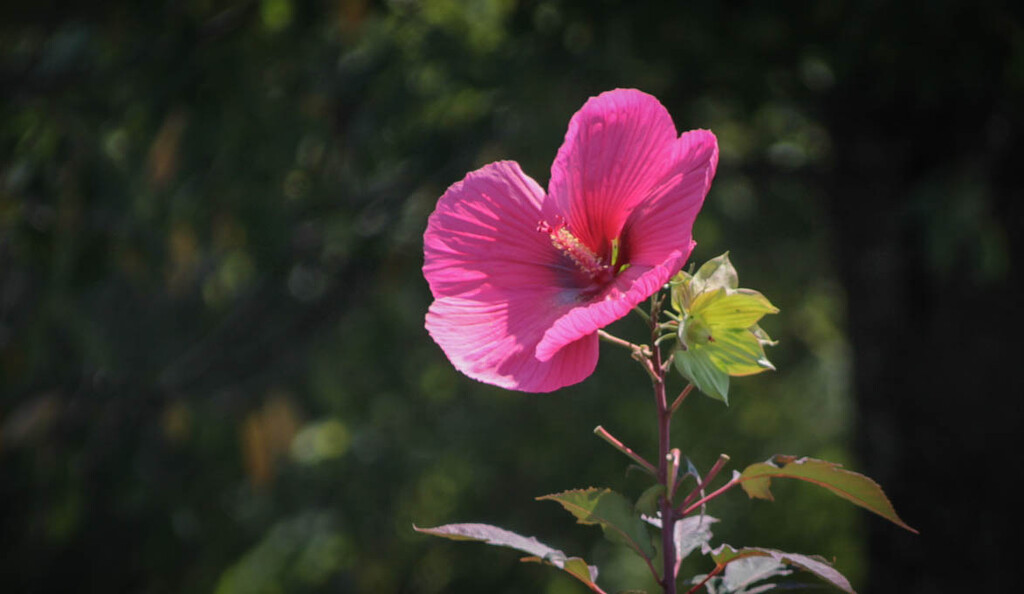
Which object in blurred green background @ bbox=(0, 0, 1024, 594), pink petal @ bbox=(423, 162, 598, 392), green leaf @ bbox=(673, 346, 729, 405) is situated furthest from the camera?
blurred green background @ bbox=(0, 0, 1024, 594)

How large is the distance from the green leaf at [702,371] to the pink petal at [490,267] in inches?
4.1

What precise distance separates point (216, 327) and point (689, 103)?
6.78ft

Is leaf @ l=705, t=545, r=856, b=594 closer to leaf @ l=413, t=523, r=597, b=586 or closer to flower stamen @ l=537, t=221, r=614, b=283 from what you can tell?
leaf @ l=413, t=523, r=597, b=586

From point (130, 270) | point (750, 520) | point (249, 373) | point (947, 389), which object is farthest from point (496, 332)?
point (750, 520)

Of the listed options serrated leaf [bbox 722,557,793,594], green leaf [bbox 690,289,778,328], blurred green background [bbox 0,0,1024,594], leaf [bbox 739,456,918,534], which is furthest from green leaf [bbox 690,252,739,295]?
blurred green background [bbox 0,0,1024,594]

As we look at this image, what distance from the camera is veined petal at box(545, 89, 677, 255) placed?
64cm

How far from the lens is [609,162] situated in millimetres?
649

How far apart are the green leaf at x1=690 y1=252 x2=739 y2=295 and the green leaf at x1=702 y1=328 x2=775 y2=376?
3 cm

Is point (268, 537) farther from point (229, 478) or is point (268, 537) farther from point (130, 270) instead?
point (130, 270)

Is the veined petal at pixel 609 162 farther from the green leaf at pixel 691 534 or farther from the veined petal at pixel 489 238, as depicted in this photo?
the green leaf at pixel 691 534

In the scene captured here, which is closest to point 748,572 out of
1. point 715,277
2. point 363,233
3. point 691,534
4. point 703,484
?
point 691,534

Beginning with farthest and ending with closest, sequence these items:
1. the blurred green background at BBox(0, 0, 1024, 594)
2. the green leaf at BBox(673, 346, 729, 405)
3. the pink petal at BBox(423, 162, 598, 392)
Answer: the blurred green background at BBox(0, 0, 1024, 594) → the pink petal at BBox(423, 162, 598, 392) → the green leaf at BBox(673, 346, 729, 405)

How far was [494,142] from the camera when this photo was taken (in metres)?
2.93

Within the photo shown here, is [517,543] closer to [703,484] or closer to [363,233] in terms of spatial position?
[703,484]
